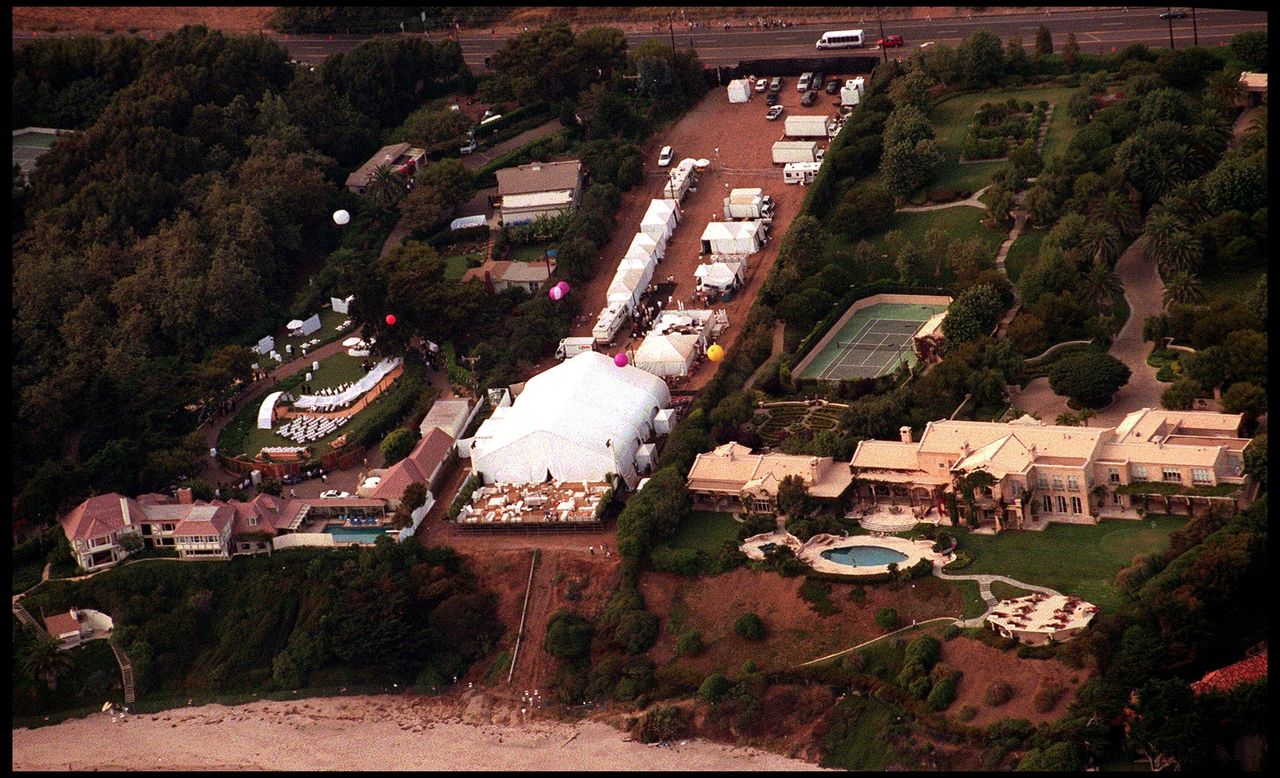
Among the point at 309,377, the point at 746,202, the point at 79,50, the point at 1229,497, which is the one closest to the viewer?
the point at 1229,497

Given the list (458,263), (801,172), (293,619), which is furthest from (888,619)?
(458,263)

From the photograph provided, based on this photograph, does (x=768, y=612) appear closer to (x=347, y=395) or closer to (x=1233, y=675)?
(x=1233, y=675)

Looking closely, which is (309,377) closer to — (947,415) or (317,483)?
(317,483)

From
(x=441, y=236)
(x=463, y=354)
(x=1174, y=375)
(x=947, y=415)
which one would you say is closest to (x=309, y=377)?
(x=463, y=354)

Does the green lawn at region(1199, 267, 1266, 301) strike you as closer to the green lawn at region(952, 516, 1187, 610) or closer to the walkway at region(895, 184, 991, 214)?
the walkway at region(895, 184, 991, 214)

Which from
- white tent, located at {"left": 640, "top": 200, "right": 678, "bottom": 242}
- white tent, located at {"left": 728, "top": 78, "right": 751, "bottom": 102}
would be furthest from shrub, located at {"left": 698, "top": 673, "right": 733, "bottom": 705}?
white tent, located at {"left": 728, "top": 78, "right": 751, "bottom": 102}

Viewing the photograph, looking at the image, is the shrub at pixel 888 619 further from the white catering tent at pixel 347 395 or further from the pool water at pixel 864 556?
the white catering tent at pixel 347 395

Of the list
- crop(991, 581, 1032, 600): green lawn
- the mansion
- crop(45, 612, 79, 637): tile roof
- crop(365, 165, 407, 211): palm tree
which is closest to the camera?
crop(991, 581, 1032, 600): green lawn
